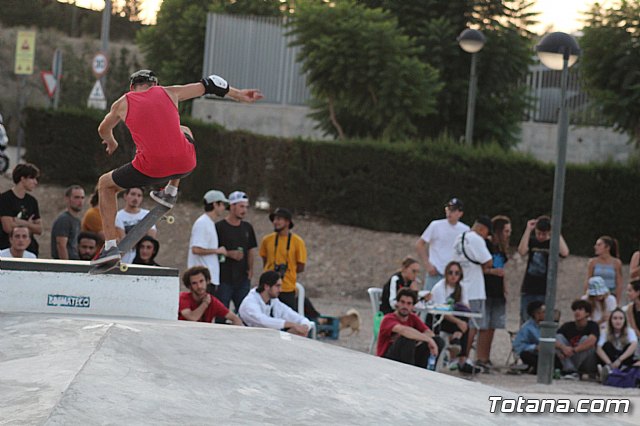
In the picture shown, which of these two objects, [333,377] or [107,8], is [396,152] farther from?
[333,377]

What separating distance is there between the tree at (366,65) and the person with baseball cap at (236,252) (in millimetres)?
13883

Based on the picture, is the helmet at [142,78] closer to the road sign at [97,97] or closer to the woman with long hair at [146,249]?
the woman with long hair at [146,249]

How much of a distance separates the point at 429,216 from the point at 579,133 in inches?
441

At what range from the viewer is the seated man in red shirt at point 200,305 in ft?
34.3

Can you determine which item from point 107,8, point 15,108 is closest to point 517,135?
point 107,8

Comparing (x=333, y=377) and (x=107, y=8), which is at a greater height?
(x=107, y=8)

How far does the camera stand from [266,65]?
34.8m

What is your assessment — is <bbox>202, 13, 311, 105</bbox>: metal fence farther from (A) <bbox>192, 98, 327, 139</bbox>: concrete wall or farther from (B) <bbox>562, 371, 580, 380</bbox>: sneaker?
(B) <bbox>562, 371, 580, 380</bbox>: sneaker

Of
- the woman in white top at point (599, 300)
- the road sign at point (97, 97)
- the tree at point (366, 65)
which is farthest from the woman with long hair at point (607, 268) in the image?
the road sign at point (97, 97)

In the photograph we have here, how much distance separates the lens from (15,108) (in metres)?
47.3

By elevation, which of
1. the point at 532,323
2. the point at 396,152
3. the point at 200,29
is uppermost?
the point at 200,29

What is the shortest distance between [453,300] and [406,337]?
167cm

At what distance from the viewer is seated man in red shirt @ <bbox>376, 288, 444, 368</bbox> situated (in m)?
10.8

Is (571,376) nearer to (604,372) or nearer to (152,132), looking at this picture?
(604,372)
